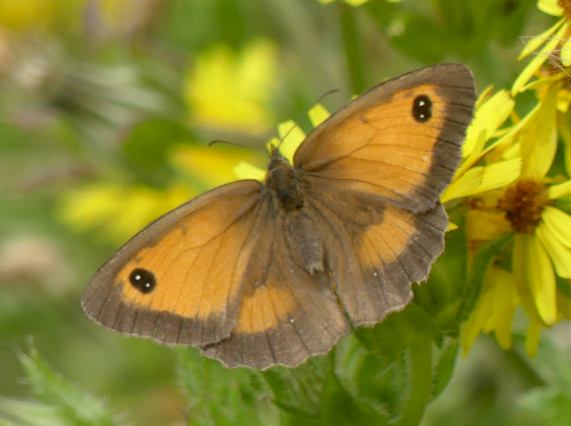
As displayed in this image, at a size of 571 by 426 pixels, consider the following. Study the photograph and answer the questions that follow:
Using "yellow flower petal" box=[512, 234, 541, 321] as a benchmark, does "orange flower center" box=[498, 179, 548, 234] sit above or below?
above

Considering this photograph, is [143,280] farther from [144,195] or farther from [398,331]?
[144,195]

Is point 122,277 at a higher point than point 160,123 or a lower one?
lower

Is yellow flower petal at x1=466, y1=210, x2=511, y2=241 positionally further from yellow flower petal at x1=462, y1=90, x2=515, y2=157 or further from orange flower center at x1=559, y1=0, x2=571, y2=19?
orange flower center at x1=559, y1=0, x2=571, y2=19

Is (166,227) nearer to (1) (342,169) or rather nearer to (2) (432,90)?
(1) (342,169)

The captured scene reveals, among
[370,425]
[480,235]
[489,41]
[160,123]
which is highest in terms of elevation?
[160,123]

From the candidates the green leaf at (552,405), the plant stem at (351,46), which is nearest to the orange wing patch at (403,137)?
the green leaf at (552,405)

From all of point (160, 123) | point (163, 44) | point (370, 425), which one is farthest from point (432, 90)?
point (163, 44)

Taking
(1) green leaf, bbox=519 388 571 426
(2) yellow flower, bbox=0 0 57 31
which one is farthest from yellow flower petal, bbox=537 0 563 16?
(2) yellow flower, bbox=0 0 57 31
